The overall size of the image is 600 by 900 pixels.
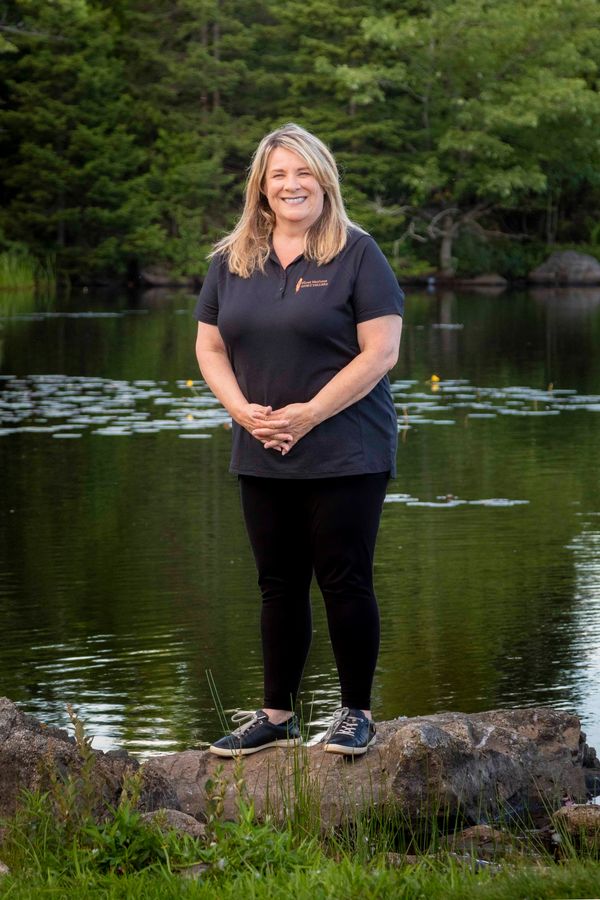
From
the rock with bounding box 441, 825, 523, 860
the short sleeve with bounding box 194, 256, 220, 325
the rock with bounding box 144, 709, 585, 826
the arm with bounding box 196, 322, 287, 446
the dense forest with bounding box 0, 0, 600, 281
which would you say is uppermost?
the dense forest with bounding box 0, 0, 600, 281

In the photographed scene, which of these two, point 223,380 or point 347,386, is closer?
point 347,386

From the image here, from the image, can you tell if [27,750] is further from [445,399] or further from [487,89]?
[487,89]

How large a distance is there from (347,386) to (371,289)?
0.25 metres

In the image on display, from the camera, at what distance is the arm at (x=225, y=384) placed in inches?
173

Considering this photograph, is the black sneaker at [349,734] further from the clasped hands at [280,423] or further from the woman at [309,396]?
the clasped hands at [280,423]

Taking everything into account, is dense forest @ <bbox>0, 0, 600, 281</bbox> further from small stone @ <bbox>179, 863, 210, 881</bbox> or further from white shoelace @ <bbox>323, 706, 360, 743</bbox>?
small stone @ <bbox>179, 863, 210, 881</bbox>

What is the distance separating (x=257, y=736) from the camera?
15.0 ft

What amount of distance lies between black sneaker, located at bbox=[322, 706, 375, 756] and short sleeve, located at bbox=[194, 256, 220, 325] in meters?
1.08

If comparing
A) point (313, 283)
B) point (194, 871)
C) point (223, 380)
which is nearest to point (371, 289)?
point (313, 283)

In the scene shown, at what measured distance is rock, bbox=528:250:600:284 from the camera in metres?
42.9

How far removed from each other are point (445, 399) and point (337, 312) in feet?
35.6

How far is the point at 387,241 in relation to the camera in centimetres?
4331

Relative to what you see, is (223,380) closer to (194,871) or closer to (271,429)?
(271,429)

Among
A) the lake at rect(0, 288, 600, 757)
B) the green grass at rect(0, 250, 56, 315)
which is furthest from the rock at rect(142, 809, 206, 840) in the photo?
the green grass at rect(0, 250, 56, 315)
